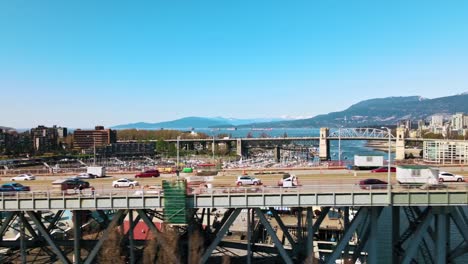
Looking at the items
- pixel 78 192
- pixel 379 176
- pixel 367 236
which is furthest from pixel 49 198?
pixel 379 176

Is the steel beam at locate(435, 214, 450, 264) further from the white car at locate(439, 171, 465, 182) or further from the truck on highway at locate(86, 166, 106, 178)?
the truck on highway at locate(86, 166, 106, 178)

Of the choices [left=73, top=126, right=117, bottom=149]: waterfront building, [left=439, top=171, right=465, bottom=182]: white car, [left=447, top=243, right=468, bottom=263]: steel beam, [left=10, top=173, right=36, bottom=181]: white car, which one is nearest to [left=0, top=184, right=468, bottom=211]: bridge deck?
[left=447, top=243, right=468, bottom=263]: steel beam

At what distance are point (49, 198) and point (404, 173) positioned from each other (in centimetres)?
2311

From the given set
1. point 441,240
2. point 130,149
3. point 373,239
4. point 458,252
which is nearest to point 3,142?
point 130,149

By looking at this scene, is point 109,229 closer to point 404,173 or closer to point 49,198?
point 49,198

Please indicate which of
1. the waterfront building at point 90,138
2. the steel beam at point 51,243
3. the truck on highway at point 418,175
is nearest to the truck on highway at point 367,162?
the truck on highway at point 418,175

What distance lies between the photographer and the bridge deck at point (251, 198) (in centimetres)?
2278

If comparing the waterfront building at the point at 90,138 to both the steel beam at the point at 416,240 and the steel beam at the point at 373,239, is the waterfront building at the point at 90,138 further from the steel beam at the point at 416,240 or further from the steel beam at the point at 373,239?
the steel beam at the point at 416,240

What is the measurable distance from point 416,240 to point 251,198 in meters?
9.94

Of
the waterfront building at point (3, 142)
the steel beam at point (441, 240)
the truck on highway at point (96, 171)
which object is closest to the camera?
the steel beam at point (441, 240)

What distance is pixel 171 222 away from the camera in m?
22.9

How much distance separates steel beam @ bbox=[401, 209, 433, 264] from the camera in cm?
2169

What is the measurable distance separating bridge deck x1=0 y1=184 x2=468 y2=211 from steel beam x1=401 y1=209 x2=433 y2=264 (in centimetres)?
99

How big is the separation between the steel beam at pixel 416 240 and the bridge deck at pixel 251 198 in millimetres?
993
